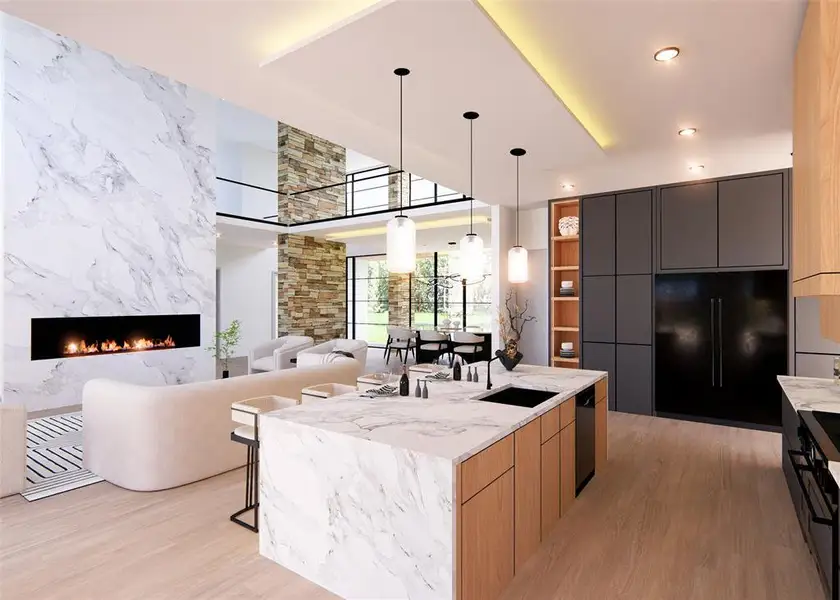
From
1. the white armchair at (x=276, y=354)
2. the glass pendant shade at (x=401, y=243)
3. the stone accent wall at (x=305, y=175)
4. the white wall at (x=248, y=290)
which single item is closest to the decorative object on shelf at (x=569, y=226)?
the glass pendant shade at (x=401, y=243)

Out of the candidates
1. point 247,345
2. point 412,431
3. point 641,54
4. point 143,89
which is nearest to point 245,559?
point 412,431

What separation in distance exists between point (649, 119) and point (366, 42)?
7.64 ft

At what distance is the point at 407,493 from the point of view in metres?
1.97

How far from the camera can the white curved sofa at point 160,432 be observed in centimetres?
338

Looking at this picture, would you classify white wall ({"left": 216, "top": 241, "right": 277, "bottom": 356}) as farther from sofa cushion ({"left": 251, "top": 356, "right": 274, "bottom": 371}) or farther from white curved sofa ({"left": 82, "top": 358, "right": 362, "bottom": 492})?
white curved sofa ({"left": 82, "top": 358, "right": 362, "bottom": 492})

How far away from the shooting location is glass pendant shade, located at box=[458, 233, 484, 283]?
3676 mm

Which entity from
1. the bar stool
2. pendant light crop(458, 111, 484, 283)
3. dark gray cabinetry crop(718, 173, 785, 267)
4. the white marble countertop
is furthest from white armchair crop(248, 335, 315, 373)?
dark gray cabinetry crop(718, 173, 785, 267)

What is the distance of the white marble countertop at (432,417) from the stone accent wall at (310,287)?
6649mm

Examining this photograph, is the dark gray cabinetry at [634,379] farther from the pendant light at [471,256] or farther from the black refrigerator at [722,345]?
the pendant light at [471,256]

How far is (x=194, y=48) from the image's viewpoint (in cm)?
246

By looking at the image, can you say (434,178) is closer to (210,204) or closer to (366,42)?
(366,42)

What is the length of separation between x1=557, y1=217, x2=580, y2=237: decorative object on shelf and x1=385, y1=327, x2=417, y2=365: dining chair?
4341 mm

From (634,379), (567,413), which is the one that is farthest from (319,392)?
(634,379)

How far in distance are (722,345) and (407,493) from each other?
453 centimetres
